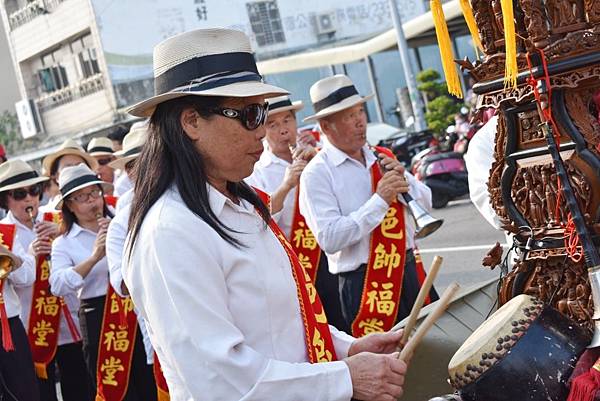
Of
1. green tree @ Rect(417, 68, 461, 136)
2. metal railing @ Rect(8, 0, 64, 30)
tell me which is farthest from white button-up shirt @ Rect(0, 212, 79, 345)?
metal railing @ Rect(8, 0, 64, 30)

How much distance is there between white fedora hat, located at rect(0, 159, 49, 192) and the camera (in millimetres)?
6867

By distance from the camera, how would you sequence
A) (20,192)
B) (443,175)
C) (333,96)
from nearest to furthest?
(333,96), (20,192), (443,175)

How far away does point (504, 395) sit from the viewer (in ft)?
8.50

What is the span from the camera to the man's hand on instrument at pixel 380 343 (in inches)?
114

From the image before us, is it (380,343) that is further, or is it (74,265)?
(74,265)

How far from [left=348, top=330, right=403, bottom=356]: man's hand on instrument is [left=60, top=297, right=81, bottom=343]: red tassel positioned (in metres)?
4.28

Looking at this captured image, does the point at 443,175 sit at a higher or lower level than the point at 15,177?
lower

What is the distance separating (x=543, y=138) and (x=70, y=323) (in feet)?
15.5

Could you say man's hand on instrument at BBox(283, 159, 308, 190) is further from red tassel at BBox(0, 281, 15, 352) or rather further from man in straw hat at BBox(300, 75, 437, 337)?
red tassel at BBox(0, 281, 15, 352)

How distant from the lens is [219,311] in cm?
244

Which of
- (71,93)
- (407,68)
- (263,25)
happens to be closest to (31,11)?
(71,93)

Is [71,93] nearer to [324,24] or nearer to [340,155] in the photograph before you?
[324,24]

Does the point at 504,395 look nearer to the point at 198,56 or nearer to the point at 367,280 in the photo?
the point at 198,56

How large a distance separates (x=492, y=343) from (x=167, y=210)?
99 centimetres
